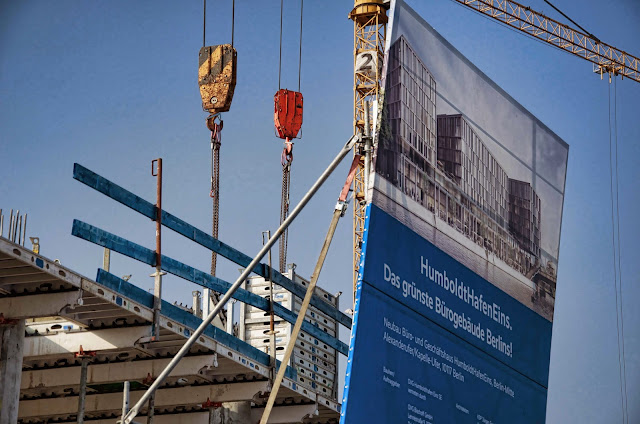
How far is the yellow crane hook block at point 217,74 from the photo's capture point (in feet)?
113

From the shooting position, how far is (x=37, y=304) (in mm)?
20703

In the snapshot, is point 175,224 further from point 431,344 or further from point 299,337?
point 299,337

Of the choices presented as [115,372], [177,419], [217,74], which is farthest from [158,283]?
[217,74]

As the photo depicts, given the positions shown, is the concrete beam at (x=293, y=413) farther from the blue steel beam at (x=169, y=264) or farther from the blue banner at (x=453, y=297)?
the blue banner at (x=453, y=297)

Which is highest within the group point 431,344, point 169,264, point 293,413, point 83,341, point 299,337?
point 299,337

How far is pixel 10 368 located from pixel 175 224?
3.80 m

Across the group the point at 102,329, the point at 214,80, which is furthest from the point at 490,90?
the point at 214,80

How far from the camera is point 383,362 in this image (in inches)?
610

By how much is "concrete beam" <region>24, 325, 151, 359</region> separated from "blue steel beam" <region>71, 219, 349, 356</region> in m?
1.24

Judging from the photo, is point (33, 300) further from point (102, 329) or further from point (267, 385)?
point (267, 385)

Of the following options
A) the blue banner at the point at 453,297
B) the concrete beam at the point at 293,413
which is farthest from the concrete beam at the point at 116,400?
the blue banner at the point at 453,297

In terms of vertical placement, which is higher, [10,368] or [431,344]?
[10,368]

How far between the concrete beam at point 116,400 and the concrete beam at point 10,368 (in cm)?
548

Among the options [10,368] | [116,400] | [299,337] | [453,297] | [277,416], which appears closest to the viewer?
[453,297]
